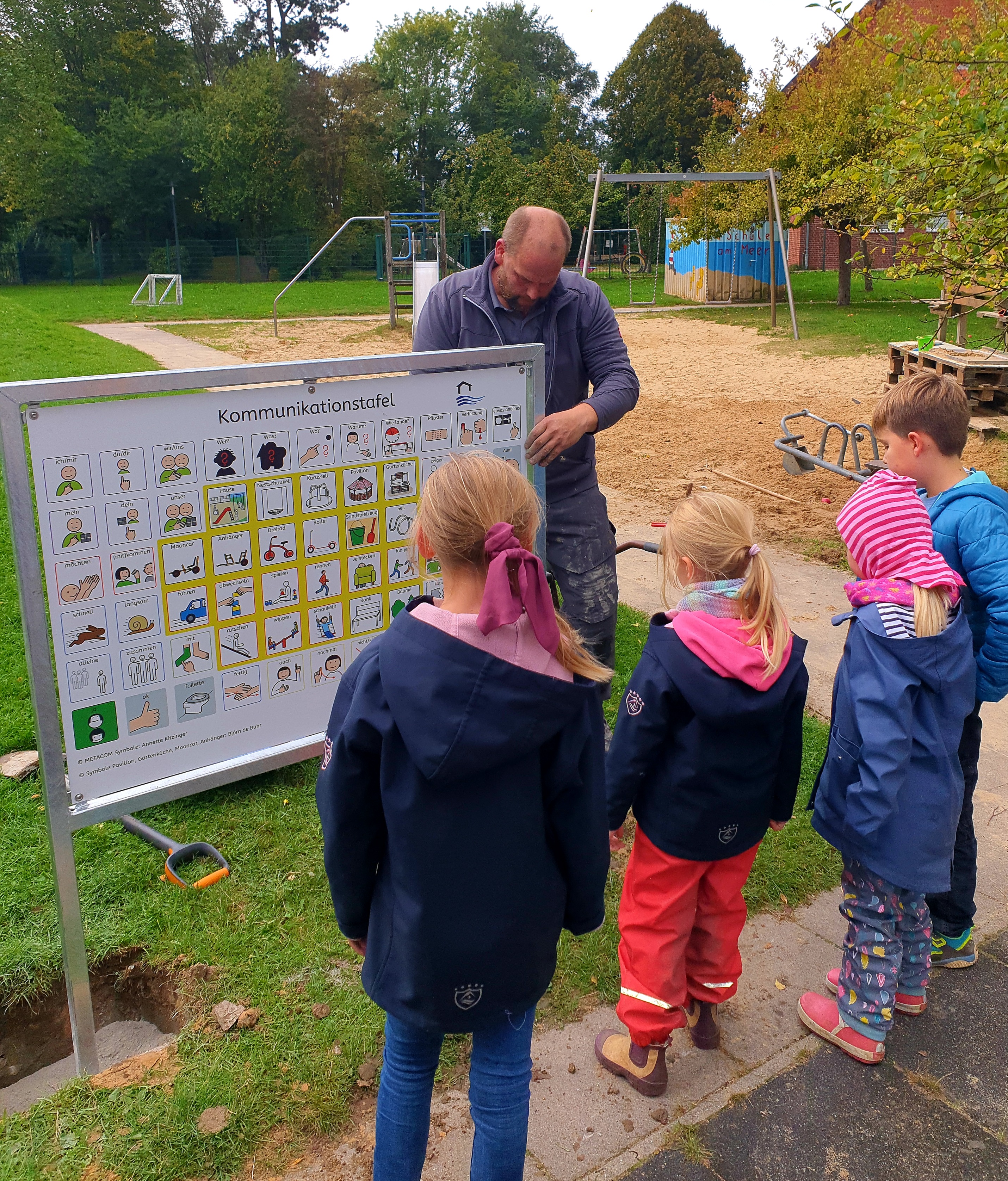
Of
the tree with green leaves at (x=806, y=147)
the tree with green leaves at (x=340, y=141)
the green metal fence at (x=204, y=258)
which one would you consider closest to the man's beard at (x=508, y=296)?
the tree with green leaves at (x=806, y=147)

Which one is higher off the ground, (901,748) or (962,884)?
(901,748)

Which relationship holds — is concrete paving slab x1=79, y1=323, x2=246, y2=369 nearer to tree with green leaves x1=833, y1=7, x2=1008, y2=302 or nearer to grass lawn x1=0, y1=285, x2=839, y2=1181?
tree with green leaves x1=833, y1=7, x2=1008, y2=302

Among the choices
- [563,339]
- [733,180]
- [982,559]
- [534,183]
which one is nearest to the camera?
[982,559]

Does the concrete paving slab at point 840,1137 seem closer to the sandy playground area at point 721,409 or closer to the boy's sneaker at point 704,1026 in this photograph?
the boy's sneaker at point 704,1026

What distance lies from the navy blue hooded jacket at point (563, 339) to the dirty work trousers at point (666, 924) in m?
1.72

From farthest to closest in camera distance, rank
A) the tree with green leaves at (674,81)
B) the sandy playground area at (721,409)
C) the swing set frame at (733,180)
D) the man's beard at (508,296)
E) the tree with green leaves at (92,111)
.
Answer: the tree with green leaves at (674,81) < the tree with green leaves at (92,111) < the swing set frame at (733,180) < the sandy playground area at (721,409) < the man's beard at (508,296)

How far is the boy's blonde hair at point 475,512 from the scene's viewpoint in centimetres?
181

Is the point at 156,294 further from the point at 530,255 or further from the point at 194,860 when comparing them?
the point at 194,860

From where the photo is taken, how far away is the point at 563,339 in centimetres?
383

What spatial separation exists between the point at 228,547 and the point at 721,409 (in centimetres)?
1074

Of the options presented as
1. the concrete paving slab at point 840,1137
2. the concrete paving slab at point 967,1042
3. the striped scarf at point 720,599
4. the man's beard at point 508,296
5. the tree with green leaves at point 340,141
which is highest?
the tree with green leaves at point 340,141

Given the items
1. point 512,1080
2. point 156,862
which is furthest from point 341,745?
point 156,862

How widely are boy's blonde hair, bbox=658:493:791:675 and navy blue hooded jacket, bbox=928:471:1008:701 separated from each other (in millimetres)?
628

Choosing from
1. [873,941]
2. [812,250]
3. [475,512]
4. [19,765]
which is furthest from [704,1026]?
[812,250]
